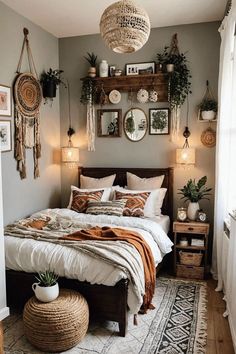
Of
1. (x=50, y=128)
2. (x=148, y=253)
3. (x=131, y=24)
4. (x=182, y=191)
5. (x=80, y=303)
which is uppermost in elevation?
(x=131, y=24)

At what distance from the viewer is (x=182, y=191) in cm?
403

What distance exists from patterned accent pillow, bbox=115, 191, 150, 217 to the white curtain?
0.85 meters

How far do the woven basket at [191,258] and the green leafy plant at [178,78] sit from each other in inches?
73.0

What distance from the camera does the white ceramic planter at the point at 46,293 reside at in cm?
240

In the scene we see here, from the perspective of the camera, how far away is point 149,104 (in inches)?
169

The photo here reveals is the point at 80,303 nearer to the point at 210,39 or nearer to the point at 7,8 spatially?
the point at 7,8

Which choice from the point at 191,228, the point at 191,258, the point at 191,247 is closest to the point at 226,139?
the point at 191,228

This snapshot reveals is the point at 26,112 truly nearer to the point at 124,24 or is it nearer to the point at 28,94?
the point at 28,94

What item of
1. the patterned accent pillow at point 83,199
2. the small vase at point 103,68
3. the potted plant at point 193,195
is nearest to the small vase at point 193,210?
the potted plant at point 193,195

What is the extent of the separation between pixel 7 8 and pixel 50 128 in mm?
1533

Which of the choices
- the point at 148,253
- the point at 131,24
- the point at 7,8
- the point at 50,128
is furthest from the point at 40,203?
the point at 131,24

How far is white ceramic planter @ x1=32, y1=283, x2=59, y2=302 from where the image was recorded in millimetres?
2404

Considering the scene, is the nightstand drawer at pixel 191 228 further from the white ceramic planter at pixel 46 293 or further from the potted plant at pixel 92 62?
the potted plant at pixel 92 62

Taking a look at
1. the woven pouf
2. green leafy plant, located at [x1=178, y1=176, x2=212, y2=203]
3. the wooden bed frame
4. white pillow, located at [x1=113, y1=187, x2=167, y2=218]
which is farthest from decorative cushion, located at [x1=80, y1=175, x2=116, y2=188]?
the woven pouf
